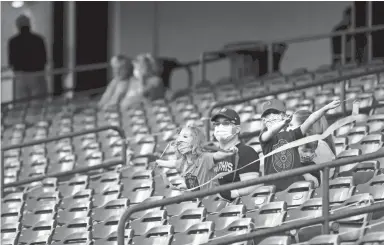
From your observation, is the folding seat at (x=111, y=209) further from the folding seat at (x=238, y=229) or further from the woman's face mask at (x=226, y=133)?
the folding seat at (x=238, y=229)

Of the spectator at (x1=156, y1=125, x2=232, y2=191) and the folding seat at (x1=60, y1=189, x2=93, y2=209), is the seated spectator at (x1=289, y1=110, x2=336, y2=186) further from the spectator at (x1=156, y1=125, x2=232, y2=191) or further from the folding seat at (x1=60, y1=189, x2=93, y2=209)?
the folding seat at (x1=60, y1=189, x2=93, y2=209)

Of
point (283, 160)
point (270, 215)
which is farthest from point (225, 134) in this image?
point (270, 215)

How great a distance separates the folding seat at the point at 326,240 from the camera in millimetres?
7664

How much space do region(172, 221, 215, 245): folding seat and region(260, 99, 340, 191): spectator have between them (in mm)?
898

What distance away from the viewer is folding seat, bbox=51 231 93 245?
9484mm

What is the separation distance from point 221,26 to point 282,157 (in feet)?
36.3

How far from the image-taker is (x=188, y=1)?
2067 centimetres

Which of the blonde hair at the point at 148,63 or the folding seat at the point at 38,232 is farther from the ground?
the blonde hair at the point at 148,63

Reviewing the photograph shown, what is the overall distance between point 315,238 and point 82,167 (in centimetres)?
508

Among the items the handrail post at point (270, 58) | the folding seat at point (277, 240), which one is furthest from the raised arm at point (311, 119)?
the handrail post at point (270, 58)

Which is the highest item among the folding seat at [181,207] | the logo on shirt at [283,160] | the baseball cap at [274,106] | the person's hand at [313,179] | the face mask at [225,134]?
the baseball cap at [274,106]

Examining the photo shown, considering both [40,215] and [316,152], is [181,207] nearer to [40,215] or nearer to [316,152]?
[316,152]

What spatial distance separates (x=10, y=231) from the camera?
10477 mm

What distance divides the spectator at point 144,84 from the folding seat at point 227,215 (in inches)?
282
